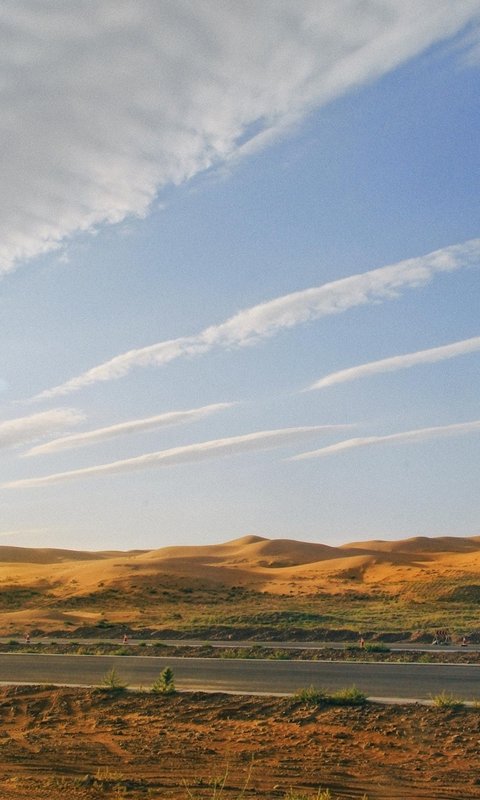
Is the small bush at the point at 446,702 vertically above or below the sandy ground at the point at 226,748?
above

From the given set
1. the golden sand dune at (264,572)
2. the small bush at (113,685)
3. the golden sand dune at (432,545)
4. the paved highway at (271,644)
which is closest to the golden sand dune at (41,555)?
the golden sand dune at (264,572)

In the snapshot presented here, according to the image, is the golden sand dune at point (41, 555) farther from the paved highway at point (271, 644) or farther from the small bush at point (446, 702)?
the small bush at point (446, 702)

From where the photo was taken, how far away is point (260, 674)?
21.4 meters

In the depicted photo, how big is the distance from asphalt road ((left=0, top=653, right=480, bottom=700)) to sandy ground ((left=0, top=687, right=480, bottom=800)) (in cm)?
234

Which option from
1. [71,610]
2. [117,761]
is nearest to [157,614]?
[71,610]

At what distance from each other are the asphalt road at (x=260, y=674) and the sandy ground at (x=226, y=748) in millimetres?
2344

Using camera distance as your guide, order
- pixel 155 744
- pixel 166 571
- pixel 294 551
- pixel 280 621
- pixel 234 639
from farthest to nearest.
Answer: pixel 294 551, pixel 166 571, pixel 280 621, pixel 234 639, pixel 155 744

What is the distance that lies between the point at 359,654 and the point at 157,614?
25248 millimetres

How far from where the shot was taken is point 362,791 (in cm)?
1016

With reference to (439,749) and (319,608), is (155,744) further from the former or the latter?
(319,608)

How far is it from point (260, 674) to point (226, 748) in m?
8.71

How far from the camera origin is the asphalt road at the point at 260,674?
18719mm

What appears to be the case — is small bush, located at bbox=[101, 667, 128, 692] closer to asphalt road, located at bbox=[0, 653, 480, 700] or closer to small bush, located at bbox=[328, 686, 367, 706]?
asphalt road, located at bbox=[0, 653, 480, 700]

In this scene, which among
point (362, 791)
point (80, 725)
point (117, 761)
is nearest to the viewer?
point (362, 791)
